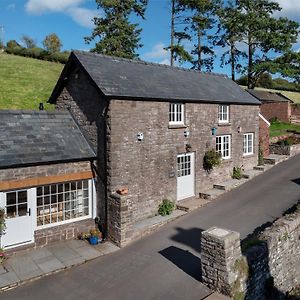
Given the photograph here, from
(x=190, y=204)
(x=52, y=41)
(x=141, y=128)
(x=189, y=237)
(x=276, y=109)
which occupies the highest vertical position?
(x=52, y=41)

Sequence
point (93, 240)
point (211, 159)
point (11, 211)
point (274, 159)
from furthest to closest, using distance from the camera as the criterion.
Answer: point (274, 159) < point (211, 159) < point (93, 240) < point (11, 211)

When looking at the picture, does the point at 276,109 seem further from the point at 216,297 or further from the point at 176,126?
the point at 216,297

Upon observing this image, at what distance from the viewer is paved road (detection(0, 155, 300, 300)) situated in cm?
918

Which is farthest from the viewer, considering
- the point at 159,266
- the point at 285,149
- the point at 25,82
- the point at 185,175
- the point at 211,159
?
the point at 25,82

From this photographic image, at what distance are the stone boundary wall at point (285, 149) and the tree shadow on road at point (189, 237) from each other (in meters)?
15.7

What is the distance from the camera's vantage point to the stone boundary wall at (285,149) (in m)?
26.1

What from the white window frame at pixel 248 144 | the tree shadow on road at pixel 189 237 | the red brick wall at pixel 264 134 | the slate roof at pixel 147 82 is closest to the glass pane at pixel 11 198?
the slate roof at pixel 147 82

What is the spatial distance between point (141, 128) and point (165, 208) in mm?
3766

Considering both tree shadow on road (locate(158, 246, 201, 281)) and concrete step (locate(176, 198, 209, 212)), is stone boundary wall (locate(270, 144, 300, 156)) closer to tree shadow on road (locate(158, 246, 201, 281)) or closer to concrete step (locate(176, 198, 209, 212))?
concrete step (locate(176, 198, 209, 212))

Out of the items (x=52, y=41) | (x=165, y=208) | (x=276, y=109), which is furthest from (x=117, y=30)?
(x=52, y=41)

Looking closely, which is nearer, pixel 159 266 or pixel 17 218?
pixel 159 266

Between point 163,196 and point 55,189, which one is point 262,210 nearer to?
point 163,196

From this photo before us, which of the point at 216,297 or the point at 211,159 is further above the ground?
the point at 211,159

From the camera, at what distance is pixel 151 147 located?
14523 millimetres
